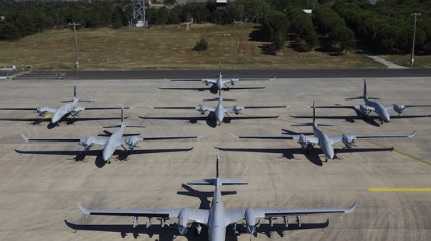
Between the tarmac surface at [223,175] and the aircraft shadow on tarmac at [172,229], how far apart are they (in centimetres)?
16

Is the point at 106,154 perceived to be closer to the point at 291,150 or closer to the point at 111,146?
the point at 111,146

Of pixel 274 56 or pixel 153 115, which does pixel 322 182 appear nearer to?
pixel 153 115

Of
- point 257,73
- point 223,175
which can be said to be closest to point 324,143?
point 223,175

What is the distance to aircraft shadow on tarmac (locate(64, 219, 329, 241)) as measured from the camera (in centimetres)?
3994

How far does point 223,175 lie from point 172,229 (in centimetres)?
1298

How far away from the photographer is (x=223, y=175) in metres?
52.9

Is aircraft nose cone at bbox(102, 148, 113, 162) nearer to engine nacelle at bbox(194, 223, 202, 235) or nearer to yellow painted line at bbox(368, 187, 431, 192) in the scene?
engine nacelle at bbox(194, 223, 202, 235)

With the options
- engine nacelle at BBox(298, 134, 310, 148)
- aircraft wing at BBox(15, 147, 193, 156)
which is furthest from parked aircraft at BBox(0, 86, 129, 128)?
engine nacelle at BBox(298, 134, 310, 148)

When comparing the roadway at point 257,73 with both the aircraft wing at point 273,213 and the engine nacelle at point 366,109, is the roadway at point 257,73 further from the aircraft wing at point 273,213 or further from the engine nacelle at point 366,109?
the aircraft wing at point 273,213

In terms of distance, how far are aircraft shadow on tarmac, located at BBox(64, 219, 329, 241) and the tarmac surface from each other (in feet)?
0.54

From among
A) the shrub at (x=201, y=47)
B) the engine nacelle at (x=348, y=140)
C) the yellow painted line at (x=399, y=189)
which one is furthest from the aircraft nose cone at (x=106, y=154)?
the shrub at (x=201, y=47)

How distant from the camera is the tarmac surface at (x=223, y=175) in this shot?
41312 millimetres

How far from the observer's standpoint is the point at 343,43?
141m

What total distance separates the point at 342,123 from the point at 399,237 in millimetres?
35570
